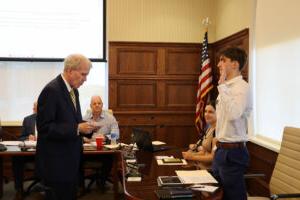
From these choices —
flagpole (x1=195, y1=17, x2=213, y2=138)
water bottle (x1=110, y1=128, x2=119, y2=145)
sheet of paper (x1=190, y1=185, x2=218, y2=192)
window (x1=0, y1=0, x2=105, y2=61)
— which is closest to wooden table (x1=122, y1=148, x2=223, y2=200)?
sheet of paper (x1=190, y1=185, x2=218, y2=192)

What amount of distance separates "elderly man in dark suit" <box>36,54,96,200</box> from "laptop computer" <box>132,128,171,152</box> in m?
1.14

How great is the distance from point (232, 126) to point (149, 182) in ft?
2.02

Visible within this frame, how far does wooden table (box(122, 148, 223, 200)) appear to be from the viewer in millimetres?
2043

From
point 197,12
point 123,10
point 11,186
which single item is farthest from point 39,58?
point 197,12

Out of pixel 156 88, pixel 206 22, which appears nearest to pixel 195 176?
pixel 156 88

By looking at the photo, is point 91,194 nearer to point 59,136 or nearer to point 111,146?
point 111,146

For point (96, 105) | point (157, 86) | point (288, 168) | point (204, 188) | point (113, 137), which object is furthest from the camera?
point (157, 86)

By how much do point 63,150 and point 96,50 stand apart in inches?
135

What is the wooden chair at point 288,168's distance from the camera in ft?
8.73

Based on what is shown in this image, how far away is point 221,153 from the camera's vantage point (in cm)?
237

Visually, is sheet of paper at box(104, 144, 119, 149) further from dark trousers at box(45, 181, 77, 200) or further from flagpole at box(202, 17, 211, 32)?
flagpole at box(202, 17, 211, 32)

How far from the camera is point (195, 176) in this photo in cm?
240

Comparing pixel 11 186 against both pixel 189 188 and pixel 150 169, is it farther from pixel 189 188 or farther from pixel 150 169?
pixel 189 188

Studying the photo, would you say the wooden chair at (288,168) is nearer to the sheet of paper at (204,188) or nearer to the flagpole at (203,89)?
the sheet of paper at (204,188)
